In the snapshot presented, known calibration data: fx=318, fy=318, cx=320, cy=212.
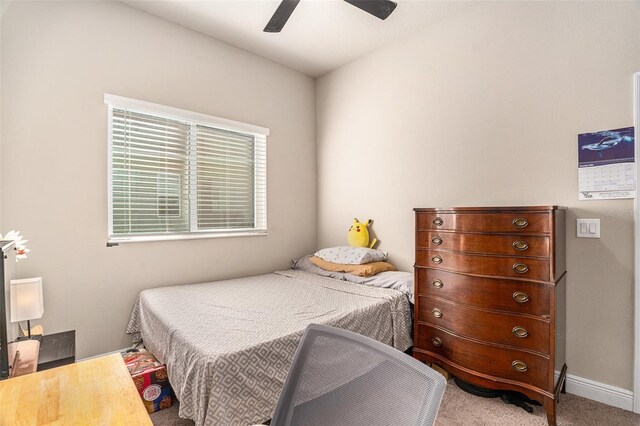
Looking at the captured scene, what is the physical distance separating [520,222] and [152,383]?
7.83 ft

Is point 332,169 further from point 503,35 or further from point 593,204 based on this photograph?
point 593,204

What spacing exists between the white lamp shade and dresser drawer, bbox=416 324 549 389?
8.14 feet

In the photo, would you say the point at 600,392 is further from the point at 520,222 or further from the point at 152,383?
the point at 152,383

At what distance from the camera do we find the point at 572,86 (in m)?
2.10

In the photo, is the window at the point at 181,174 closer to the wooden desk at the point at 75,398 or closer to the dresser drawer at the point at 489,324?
the wooden desk at the point at 75,398

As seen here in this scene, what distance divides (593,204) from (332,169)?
2339 millimetres

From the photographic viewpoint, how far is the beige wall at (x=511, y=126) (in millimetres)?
1959

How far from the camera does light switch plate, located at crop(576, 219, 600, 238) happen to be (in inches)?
79.0

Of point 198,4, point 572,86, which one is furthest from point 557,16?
point 198,4

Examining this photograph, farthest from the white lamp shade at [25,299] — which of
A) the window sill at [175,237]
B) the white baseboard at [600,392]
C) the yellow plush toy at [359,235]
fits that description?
the white baseboard at [600,392]

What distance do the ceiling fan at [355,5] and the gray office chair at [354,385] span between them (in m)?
1.99

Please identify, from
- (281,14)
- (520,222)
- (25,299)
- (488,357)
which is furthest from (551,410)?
(25,299)

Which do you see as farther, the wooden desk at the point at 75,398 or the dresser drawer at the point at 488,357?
the dresser drawer at the point at 488,357

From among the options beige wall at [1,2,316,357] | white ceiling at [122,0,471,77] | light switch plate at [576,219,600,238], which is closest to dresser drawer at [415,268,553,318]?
light switch plate at [576,219,600,238]
